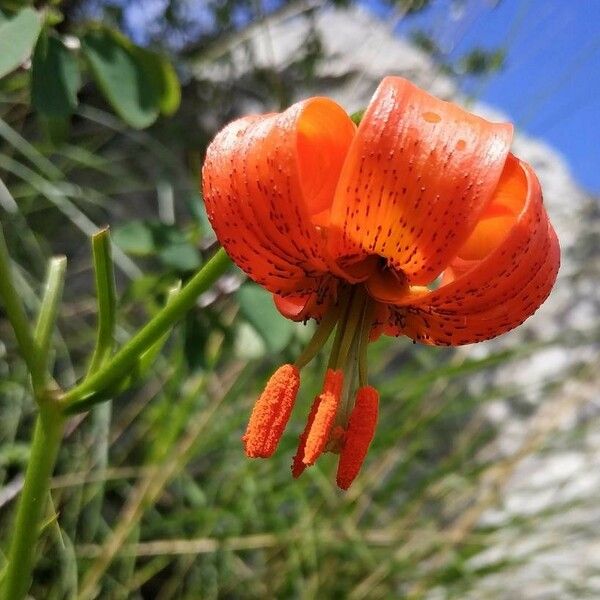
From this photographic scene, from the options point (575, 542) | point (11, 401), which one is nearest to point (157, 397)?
point (11, 401)

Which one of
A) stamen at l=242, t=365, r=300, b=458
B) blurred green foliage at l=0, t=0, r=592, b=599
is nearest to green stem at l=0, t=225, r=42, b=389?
stamen at l=242, t=365, r=300, b=458

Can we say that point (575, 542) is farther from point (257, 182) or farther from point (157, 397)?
point (257, 182)

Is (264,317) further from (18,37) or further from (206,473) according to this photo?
(206,473)

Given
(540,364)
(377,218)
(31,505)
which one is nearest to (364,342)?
(377,218)

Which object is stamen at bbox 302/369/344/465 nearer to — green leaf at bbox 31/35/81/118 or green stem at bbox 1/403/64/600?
green stem at bbox 1/403/64/600

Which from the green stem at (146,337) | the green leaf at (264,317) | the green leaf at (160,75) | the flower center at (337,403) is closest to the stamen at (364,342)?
the flower center at (337,403)

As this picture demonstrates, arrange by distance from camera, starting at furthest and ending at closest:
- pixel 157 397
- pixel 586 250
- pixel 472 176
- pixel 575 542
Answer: pixel 586 250
pixel 157 397
pixel 575 542
pixel 472 176
